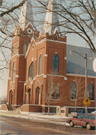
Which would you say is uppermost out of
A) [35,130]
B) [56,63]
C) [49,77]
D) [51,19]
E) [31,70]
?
[56,63]

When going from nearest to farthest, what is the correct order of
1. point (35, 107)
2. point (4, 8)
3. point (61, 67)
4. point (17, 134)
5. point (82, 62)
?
1. point (17, 134)
2. point (4, 8)
3. point (35, 107)
4. point (61, 67)
5. point (82, 62)

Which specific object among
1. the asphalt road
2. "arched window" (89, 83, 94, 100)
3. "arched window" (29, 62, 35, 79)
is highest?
"arched window" (29, 62, 35, 79)

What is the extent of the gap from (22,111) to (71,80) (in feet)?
34.4

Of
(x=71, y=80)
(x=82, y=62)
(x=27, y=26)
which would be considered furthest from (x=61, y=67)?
(x=27, y=26)

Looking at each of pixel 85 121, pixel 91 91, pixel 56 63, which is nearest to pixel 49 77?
pixel 56 63

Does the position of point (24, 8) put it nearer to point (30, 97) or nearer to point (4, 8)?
point (4, 8)

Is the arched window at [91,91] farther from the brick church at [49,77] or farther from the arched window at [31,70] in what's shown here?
the arched window at [31,70]

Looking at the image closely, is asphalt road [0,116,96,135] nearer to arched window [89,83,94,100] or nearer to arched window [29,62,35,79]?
arched window [29,62,35,79]

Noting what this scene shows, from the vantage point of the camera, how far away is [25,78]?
137ft

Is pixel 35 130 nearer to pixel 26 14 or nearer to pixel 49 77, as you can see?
pixel 26 14

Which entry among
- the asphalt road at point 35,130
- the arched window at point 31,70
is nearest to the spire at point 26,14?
the asphalt road at point 35,130

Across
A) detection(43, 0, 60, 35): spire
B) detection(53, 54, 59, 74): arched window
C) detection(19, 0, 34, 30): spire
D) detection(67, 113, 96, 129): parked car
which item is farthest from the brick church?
detection(19, 0, 34, 30): spire

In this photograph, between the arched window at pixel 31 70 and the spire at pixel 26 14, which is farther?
the arched window at pixel 31 70

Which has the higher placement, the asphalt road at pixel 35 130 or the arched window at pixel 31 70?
the arched window at pixel 31 70
